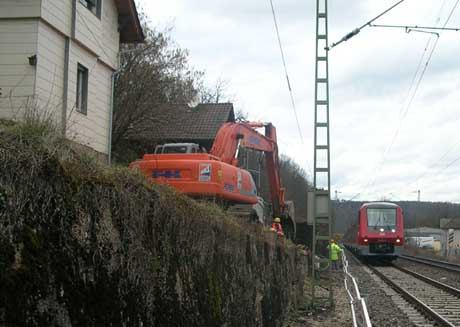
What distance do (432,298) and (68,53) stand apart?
12405 millimetres

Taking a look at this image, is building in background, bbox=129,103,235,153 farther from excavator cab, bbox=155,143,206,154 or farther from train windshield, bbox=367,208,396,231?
excavator cab, bbox=155,143,206,154

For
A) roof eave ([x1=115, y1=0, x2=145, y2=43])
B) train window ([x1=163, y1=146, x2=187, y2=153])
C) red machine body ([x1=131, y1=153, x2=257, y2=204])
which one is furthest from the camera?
roof eave ([x1=115, y1=0, x2=145, y2=43])

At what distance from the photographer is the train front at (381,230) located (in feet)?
113

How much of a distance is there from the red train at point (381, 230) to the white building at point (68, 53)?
19.2 meters

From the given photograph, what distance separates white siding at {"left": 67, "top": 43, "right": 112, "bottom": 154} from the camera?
56.7 ft

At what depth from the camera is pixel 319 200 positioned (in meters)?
15.9

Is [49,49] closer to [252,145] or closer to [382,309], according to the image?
[252,145]

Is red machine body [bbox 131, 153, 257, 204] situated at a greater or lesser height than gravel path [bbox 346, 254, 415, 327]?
greater

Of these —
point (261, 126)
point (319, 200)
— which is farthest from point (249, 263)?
point (261, 126)

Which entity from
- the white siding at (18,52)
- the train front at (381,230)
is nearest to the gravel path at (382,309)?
the white siding at (18,52)

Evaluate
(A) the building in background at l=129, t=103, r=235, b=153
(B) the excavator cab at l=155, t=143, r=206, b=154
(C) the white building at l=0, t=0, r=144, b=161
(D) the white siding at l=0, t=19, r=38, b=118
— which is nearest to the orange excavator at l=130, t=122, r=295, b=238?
(B) the excavator cab at l=155, t=143, r=206, b=154

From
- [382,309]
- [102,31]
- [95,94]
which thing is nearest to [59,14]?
[102,31]

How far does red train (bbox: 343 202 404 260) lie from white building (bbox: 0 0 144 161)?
63.0 ft

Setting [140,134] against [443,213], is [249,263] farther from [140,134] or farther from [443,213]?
[443,213]
